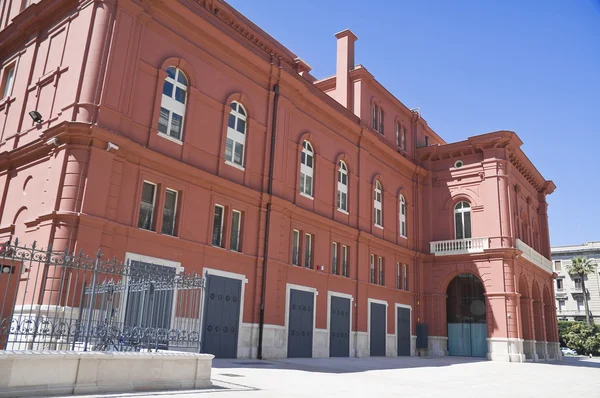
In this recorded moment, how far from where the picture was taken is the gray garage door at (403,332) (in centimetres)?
3114

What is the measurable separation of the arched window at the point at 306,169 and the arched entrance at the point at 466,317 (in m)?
15.0

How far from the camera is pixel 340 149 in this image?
2834cm

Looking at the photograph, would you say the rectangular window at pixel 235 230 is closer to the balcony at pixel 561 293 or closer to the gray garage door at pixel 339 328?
the gray garage door at pixel 339 328

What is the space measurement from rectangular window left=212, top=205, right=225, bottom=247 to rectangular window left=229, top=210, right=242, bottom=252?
487 mm

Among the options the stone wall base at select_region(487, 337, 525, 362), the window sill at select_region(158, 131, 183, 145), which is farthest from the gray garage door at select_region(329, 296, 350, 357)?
the window sill at select_region(158, 131, 183, 145)

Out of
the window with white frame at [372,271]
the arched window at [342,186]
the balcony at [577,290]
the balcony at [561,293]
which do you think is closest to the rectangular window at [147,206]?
the arched window at [342,186]

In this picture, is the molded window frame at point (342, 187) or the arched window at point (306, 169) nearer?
the arched window at point (306, 169)

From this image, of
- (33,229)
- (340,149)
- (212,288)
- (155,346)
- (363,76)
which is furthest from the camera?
(363,76)

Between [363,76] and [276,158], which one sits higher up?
[363,76]

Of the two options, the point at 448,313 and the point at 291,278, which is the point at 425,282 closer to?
the point at 448,313

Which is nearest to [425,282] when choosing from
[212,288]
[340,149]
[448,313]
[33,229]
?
[448,313]

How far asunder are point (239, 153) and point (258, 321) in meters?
7.13

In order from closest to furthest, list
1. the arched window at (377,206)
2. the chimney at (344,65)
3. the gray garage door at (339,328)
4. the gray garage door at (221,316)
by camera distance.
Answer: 1. the gray garage door at (221,316)
2. the gray garage door at (339,328)
3. the arched window at (377,206)
4. the chimney at (344,65)

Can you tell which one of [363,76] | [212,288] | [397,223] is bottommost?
[212,288]
